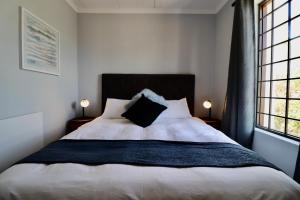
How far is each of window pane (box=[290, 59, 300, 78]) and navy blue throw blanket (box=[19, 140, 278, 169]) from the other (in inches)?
40.5

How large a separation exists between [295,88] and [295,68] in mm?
195

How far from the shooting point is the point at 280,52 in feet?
6.89

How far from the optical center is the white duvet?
0.93 metres

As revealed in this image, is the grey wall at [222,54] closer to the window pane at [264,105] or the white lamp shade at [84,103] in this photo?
the window pane at [264,105]

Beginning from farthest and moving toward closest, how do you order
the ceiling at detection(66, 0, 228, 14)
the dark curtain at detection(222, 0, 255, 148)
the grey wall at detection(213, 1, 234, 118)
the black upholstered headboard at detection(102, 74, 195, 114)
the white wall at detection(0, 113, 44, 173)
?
the black upholstered headboard at detection(102, 74, 195, 114) → the ceiling at detection(66, 0, 228, 14) → the grey wall at detection(213, 1, 234, 118) → the dark curtain at detection(222, 0, 255, 148) → the white wall at detection(0, 113, 44, 173)

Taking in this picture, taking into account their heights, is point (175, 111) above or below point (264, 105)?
below

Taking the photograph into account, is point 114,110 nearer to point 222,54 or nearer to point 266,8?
point 222,54

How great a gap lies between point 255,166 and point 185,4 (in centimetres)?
295

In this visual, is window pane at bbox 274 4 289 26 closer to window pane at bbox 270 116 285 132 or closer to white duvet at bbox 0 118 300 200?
window pane at bbox 270 116 285 132

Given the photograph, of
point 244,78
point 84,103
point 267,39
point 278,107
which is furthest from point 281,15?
point 84,103

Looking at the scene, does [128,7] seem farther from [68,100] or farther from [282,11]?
[282,11]

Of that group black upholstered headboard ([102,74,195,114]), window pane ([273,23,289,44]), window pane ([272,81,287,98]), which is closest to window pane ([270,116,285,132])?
window pane ([272,81,287,98])

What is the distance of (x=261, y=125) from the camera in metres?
2.38

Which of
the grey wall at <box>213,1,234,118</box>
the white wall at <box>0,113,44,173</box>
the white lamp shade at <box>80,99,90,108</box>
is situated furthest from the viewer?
the white lamp shade at <box>80,99,90,108</box>
